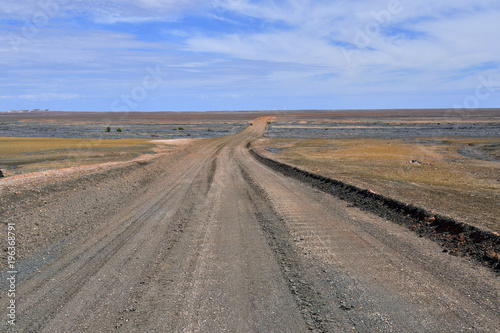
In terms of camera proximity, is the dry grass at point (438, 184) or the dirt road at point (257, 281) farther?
the dry grass at point (438, 184)

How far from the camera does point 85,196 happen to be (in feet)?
38.7

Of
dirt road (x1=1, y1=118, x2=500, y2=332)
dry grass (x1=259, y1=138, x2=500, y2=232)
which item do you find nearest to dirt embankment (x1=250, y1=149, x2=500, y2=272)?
dirt road (x1=1, y1=118, x2=500, y2=332)

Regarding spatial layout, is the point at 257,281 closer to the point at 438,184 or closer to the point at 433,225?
the point at 433,225

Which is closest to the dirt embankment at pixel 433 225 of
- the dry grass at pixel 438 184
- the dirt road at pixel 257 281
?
the dirt road at pixel 257 281

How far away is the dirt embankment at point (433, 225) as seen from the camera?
6850 millimetres

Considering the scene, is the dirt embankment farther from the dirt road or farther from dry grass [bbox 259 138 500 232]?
dry grass [bbox 259 138 500 232]

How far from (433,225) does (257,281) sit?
5473 mm

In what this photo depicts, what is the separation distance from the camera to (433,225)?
867 cm

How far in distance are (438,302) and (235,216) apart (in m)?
5.80

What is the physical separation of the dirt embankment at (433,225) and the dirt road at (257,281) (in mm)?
403

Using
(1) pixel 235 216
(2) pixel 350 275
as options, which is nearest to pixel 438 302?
(2) pixel 350 275

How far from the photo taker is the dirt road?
4547mm

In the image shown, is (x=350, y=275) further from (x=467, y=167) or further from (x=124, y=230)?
(x=467, y=167)

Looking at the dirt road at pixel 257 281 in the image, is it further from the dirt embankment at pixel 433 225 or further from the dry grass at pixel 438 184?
the dry grass at pixel 438 184
